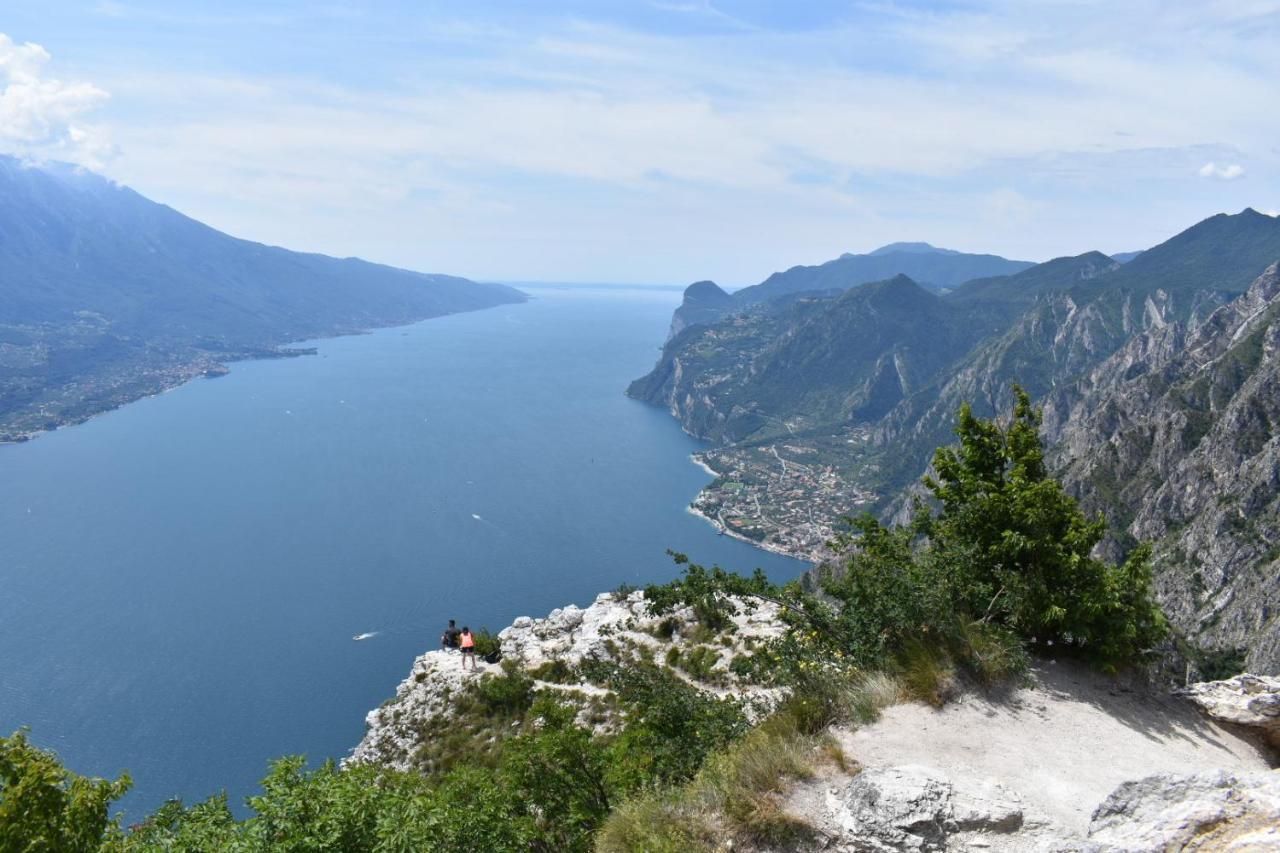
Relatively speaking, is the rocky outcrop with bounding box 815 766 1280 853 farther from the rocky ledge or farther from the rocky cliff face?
the rocky cliff face

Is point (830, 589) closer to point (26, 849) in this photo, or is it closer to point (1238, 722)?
point (1238, 722)

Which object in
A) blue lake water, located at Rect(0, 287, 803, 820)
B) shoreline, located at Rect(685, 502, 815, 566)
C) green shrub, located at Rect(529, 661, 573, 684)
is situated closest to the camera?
green shrub, located at Rect(529, 661, 573, 684)

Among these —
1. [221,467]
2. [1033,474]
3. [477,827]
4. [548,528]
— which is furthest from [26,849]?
[221,467]

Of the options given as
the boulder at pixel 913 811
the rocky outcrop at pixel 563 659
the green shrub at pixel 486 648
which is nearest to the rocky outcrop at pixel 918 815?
the boulder at pixel 913 811

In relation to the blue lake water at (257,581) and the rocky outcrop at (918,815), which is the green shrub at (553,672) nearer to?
the rocky outcrop at (918,815)

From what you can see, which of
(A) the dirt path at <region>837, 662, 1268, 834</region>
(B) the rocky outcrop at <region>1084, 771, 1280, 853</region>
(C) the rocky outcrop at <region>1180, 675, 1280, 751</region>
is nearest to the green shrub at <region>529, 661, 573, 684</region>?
(A) the dirt path at <region>837, 662, 1268, 834</region>

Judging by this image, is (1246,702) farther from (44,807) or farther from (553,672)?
(553,672)
